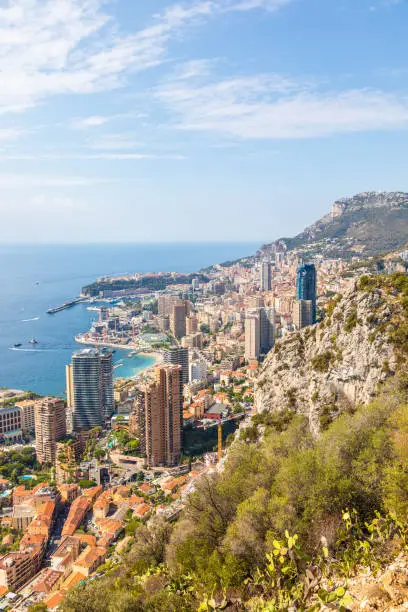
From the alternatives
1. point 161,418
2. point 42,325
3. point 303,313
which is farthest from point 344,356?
point 42,325

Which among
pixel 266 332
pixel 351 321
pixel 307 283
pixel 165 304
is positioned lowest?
pixel 266 332

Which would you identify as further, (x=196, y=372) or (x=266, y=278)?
(x=266, y=278)

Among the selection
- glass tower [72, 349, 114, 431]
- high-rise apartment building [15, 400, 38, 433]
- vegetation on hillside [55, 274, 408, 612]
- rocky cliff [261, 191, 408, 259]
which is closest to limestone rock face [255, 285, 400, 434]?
vegetation on hillside [55, 274, 408, 612]

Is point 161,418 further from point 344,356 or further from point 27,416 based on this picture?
point 344,356

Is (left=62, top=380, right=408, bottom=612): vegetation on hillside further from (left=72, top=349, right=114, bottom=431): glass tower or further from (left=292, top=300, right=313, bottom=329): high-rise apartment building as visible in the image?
(left=292, top=300, right=313, bottom=329): high-rise apartment building

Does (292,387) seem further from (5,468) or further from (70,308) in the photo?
(70,308)

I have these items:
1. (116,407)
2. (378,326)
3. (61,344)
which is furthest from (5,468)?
(61,344)

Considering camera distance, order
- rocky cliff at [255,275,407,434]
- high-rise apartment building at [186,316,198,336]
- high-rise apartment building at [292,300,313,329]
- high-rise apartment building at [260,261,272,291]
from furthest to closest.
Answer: high-rise apartment building at [260,261,272,291] → high-rise apartment building at [186,316,198,336] → high-rise apartment building at [292,300,313,329] → rocky cliff at [255,275,407,434]
